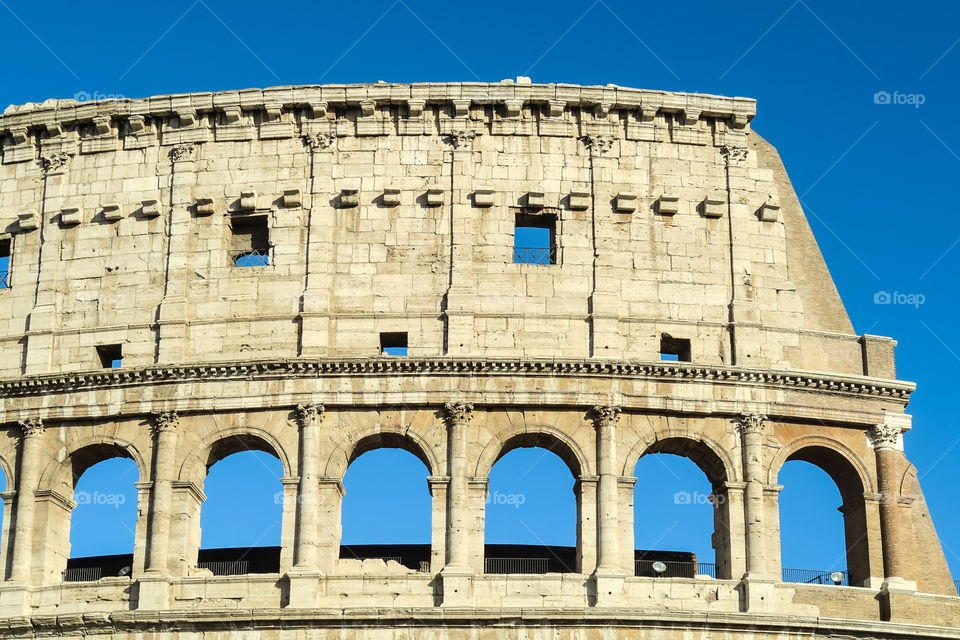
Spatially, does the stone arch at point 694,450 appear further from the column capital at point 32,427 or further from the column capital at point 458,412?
the column capital at point 32,427

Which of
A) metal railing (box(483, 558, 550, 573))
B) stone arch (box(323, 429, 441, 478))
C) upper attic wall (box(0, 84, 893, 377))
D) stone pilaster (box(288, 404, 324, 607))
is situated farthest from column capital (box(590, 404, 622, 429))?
stone pilaster (box(288, 404, 324, 607))

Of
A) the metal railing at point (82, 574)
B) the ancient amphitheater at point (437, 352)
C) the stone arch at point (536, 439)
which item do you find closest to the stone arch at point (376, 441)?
the ancient amphitheater at point (437, 352)

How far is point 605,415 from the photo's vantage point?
39.4 m

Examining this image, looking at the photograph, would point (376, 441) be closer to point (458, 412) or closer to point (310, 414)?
point (310, 414)

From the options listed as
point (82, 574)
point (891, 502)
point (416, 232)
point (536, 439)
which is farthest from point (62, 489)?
point (891, 502)

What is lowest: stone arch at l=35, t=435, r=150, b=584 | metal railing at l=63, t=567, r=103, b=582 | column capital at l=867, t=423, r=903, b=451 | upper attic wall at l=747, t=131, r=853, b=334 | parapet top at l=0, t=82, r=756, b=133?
metal railing at l=63, t=567, r=103, b=582

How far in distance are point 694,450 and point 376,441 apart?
6933mm

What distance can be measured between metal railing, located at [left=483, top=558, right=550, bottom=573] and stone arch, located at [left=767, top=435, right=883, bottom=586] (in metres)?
5.28

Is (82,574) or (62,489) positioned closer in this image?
(62,489)

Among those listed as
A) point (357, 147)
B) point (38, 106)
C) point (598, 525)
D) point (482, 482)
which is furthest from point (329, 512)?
point (38, 106)

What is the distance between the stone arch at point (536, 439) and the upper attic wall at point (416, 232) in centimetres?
173

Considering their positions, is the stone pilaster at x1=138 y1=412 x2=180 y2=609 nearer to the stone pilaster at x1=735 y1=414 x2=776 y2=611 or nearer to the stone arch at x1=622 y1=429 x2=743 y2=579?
the stone arch at x1=622 y1=429 x2=743 y2=579

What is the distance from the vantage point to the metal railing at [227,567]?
40844 millimetres

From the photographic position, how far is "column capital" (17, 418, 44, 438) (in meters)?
40.5
